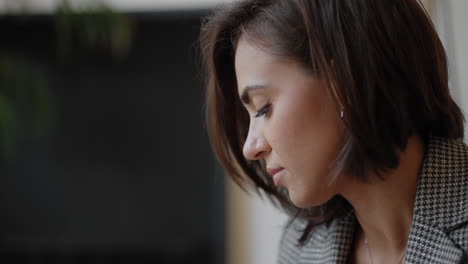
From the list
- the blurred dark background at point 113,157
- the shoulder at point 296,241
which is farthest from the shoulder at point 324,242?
the blurred dark background at point 113,157

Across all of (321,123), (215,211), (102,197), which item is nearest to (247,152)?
(321,123)

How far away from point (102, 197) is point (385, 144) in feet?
6.53

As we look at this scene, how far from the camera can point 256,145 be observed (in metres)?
0.95

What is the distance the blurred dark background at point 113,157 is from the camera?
2.59 metres

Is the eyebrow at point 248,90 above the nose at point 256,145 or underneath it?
above

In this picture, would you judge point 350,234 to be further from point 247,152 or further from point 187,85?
point 187,85

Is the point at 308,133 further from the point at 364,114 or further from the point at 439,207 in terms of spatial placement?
the point at 439,207

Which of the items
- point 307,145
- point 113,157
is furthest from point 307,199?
point 113,157

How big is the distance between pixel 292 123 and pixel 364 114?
0.11 metres

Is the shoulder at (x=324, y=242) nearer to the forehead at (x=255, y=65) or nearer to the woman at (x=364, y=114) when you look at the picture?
the woman at (x=364, y=114)

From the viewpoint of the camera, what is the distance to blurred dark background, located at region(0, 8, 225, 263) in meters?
2.59

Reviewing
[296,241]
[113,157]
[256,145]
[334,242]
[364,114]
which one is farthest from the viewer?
[113,157]

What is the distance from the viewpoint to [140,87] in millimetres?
2619

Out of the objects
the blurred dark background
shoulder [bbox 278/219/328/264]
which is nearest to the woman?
shoulder [bbox 278/219/328/264]
